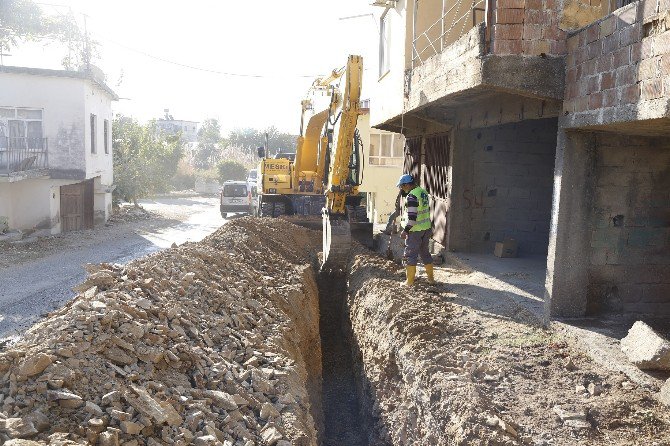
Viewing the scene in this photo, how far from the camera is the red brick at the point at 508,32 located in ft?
→ 20.2

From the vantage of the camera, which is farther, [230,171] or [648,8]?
[230,171]

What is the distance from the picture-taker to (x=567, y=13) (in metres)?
6.11

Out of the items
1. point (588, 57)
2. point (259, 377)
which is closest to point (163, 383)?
point (259, 377)

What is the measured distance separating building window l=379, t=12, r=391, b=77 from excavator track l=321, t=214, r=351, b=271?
4022 mm

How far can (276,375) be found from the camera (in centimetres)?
523

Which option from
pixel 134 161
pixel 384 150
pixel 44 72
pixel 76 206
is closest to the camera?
pixel 44 72

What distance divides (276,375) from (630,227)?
4.39 m

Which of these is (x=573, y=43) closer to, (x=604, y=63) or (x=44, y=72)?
(x=604, y=63)

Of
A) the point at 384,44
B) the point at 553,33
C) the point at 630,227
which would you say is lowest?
the point at 630,227

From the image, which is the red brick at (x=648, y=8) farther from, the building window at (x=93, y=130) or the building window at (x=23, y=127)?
the building window at (x=93, y=130)

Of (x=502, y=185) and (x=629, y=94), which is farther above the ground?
(x=629, y=94)

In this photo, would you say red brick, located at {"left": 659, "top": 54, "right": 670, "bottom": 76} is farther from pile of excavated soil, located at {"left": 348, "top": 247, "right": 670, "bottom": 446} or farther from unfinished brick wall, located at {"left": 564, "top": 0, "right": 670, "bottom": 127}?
pile of excavated soil, located at {"left": 348, "top": 247, "right": 670, "bottom": 446}

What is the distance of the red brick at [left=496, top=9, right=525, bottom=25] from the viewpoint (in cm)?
611

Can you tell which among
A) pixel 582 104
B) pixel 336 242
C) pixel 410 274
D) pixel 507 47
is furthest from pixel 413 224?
pixel 582 104
